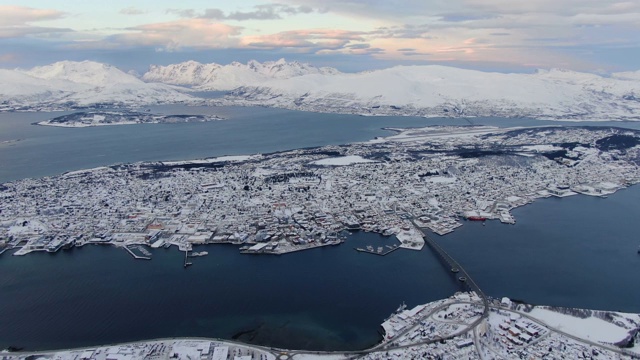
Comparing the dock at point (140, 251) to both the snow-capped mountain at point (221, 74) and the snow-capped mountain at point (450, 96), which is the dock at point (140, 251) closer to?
the snow-capped mountain at point (450, 96)

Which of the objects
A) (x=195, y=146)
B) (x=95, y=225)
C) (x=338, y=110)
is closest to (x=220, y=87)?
(x=338, y=110)

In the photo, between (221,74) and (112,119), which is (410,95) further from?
(221,74)

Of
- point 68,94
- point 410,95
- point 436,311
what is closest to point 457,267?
point 436,311

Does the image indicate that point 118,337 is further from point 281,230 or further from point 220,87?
point 220,87

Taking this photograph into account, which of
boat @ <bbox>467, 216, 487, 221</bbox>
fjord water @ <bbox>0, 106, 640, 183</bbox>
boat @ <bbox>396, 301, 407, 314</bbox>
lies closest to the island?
fjord water @ <bbox>0, 106, 640, 183</bbox>

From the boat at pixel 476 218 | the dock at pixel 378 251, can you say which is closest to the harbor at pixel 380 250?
the dock at pixel 378 251

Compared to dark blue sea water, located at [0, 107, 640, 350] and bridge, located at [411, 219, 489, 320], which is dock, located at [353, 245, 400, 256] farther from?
bridge, located at [411, 219, 489, 320]
